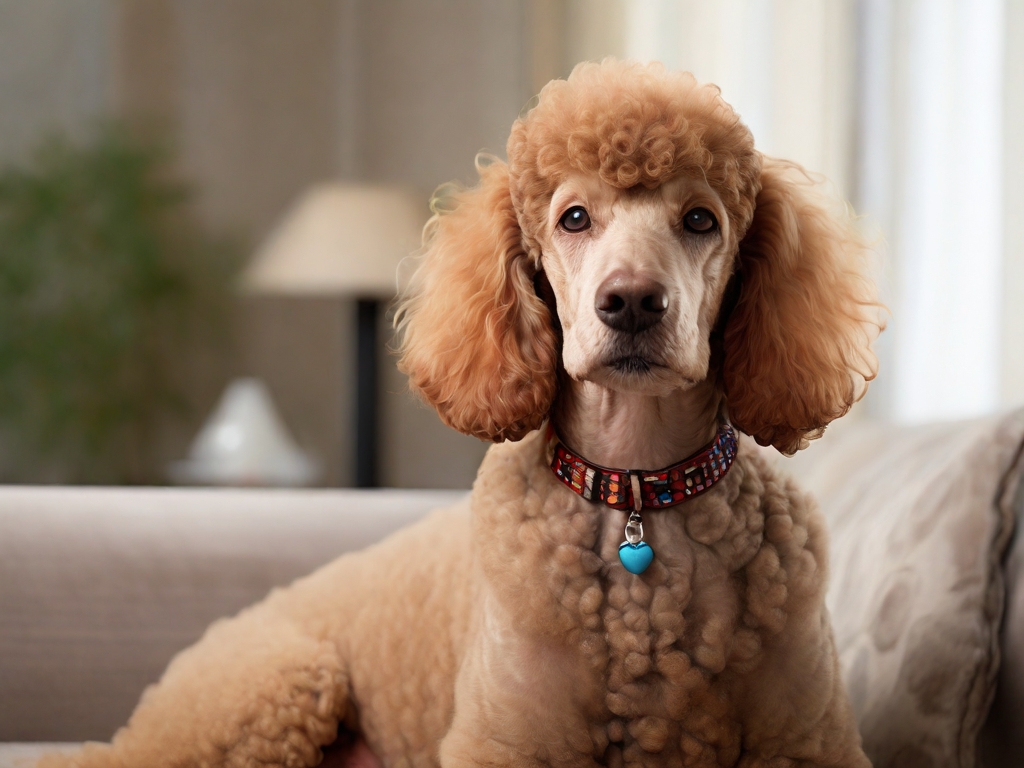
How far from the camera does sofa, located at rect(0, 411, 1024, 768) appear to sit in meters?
0.92

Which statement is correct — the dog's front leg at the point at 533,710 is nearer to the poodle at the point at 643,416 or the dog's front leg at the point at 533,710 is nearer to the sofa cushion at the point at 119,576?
the poodle at the point at 643,416

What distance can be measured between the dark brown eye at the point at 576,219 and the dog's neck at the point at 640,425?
0.44 ft

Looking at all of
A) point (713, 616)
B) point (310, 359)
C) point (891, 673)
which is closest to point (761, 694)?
point (713, 616)

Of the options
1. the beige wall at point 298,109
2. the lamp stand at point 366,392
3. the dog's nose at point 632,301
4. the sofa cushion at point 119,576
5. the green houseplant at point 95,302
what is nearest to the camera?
the dog's nose at point 632,301

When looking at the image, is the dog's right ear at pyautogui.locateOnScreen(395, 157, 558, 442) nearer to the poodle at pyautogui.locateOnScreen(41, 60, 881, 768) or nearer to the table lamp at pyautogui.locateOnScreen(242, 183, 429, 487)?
the poodle at pyautogui.locateOnScreen(41, 60, 881, 768)

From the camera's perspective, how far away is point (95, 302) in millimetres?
3068

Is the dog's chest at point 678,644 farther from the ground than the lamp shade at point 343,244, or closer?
closer

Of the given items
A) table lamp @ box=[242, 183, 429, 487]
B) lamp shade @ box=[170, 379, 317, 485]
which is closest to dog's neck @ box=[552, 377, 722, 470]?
table lamp @ box=[242, 183, 429, 487]

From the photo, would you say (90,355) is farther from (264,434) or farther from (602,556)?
(602,556)

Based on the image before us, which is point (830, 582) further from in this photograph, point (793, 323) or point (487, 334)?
point (487, 334)

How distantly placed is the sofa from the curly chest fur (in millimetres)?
177

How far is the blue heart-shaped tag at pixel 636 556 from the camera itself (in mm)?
807

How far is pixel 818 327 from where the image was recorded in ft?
2.78

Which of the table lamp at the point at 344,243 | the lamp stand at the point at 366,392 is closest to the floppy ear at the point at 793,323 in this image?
the table lamp at the point at 344,243
